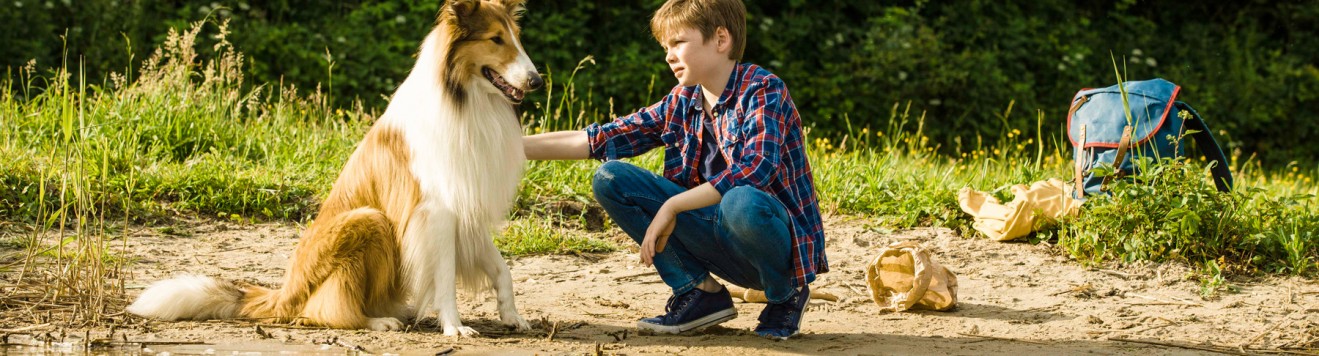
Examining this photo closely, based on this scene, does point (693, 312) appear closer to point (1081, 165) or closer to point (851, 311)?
point (851, 311)

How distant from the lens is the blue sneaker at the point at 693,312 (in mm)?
4219

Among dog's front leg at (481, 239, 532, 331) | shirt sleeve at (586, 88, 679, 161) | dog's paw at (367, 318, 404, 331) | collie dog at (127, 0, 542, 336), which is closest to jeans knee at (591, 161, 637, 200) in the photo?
shirt sleeve at (586, 88, 679, 161)

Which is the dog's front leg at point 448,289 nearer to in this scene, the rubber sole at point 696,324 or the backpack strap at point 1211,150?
the rubber sole at point 696,324

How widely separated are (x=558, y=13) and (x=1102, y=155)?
7553 mm

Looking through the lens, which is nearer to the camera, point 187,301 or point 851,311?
point 187,301

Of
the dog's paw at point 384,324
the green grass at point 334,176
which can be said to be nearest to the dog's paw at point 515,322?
the dog's paw at point 384,324

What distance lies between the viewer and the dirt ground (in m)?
3.98

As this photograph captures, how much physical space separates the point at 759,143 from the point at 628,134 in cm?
63

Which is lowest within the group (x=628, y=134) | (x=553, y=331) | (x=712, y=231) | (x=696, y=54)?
(x=553, y=331)

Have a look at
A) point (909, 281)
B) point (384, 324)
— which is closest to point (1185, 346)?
point (909, 281)

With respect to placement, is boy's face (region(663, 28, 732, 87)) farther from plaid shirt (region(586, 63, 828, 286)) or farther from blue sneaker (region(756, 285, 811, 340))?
blue sneaker (region(756, 285, 811, 340))

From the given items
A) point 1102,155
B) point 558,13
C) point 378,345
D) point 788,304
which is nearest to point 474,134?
point 378,345

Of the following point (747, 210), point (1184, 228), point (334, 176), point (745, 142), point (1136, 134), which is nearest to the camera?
point (747, 210)

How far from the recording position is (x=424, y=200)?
4.01 metres
